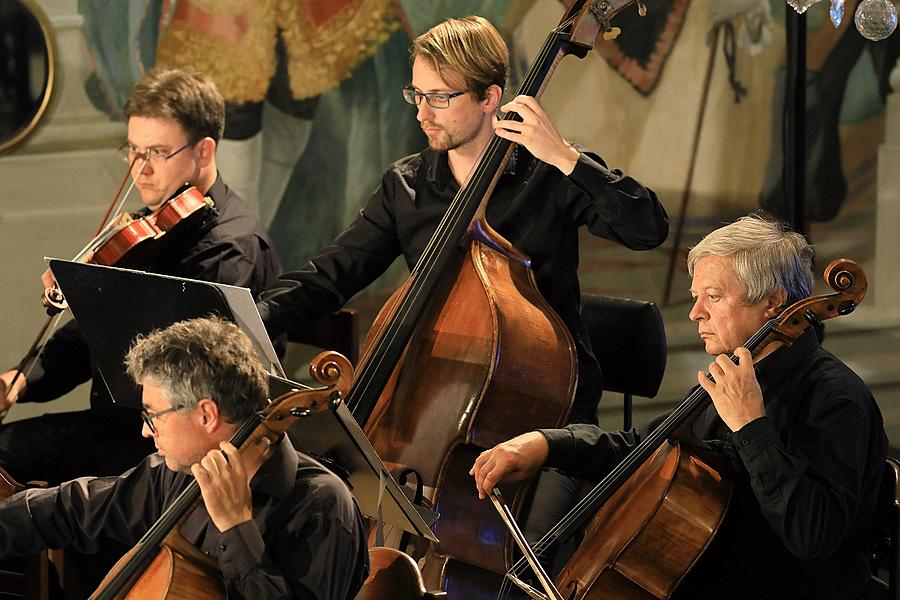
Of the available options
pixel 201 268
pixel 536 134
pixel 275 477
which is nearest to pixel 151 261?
pixel 201 268

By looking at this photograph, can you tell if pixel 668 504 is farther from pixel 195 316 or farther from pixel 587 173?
pixel 195 316

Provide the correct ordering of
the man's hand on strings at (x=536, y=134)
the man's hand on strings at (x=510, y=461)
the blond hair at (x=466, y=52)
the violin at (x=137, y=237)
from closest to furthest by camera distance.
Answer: the man's hand on strings at (x=510, y=461)
the man's hand on strings at (x=536, y=134)
the blond hair at (x=466, y=52)
the violin at (x=137, y=237)

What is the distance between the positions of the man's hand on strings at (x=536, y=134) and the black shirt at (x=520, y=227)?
0.04 m

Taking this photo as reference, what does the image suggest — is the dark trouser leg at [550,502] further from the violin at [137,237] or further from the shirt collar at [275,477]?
the violin at [137,237]

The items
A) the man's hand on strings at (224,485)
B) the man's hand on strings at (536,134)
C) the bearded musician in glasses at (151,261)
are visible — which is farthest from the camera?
the bearded musician in glasses at (151,261)

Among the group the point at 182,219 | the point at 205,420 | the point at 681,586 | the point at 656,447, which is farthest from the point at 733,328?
the point at 182,219

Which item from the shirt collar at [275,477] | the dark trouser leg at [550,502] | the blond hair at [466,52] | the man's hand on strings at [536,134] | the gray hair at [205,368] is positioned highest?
the blond hair at [466,52]

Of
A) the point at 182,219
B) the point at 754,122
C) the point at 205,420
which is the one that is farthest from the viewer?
the point at 754,122

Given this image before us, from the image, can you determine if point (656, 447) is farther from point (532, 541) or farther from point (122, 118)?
point (122, 118)

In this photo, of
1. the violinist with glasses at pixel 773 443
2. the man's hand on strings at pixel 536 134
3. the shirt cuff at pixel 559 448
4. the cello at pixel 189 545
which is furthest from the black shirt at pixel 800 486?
the cello at pixel 189 545

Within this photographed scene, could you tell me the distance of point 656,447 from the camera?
2.38 metres

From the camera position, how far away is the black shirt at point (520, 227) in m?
2.82

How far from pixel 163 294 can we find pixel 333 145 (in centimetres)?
240

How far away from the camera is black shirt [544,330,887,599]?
2.20 metres
